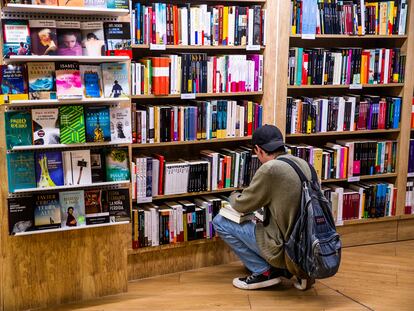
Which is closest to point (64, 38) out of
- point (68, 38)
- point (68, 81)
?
point (68, 38)

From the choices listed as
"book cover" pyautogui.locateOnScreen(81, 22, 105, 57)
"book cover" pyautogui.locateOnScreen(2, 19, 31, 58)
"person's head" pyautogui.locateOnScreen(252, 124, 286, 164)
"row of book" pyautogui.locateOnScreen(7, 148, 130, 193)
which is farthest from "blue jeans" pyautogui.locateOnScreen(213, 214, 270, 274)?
"book cover" pyautogui.locateOnScreen(2, 19, 31, 58)

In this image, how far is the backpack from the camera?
3.44 m

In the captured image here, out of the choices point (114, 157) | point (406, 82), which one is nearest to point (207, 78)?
point (114, 157)

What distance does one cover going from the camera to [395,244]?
486 centimetres

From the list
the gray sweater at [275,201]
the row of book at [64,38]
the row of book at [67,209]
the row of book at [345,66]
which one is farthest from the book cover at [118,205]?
the row of book at [345,66]

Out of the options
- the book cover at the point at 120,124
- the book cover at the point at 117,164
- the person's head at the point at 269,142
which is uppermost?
the book cover at the point at 120,124

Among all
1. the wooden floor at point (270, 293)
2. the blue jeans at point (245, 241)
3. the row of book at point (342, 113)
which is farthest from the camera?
the row of book at point (342, 113)

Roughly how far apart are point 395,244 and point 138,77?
2.61 metres

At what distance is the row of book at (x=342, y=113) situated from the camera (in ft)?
14.6

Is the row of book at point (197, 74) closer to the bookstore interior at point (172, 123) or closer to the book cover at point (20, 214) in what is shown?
the bookstore interior at point (172, 123)

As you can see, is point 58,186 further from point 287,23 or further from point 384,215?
point 384,215

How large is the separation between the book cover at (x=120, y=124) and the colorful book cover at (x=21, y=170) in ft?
1.65

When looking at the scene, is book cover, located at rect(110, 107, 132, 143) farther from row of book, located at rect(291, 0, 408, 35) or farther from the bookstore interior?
row of book, located at rect(291, 0, 408, 35)

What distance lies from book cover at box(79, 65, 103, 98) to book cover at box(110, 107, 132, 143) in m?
0.15
